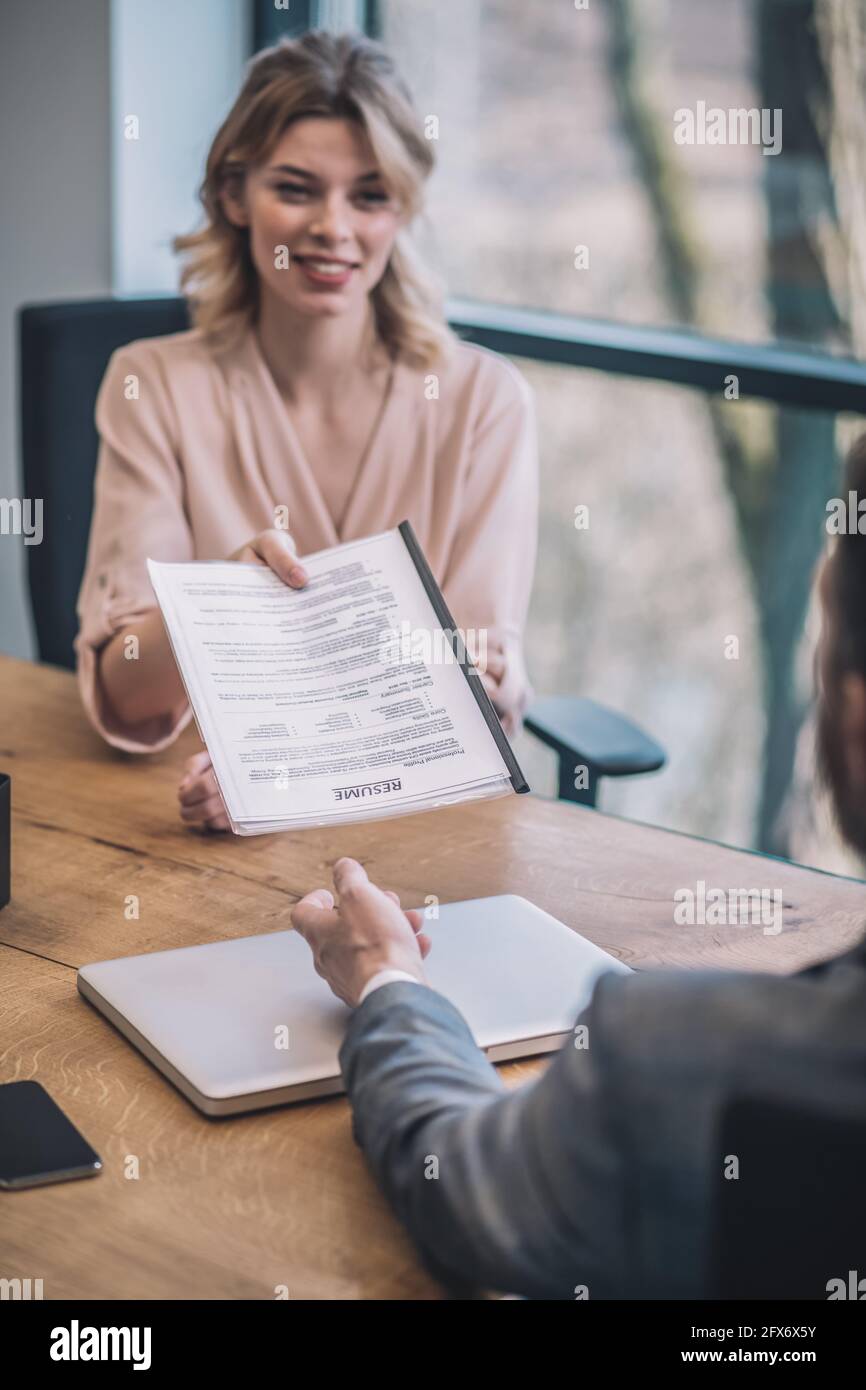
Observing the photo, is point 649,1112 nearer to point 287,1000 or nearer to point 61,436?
point 287,1000

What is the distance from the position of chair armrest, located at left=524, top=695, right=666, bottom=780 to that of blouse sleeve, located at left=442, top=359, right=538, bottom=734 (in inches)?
1.5

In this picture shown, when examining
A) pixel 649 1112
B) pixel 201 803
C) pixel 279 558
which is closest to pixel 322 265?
pixel 279 558

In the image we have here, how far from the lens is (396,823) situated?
5.23ft

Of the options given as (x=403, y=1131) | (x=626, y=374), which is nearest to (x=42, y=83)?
(x=626, y=374)

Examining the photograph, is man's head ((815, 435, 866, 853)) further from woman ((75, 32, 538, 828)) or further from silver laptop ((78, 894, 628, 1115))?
woman ((75, 32, 538, 828))

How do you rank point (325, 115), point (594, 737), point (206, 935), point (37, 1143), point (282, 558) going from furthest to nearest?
point (325, 115)
point (594, 737)
point (282, 558)
point (206, 935)
point (37, 1143)

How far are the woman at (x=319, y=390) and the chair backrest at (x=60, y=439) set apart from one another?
121mm

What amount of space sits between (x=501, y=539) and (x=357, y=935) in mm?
1080

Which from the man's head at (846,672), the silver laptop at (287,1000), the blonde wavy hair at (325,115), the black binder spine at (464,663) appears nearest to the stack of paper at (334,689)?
the black binder spine at (464,663)

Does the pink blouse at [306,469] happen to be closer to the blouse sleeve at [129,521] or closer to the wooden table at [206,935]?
the blouse sleeve at [129,521]

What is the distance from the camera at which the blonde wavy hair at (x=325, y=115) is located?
2016 mm

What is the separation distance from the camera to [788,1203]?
725mm

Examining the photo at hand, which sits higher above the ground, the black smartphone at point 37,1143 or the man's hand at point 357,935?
the man's hand at point 357,935
